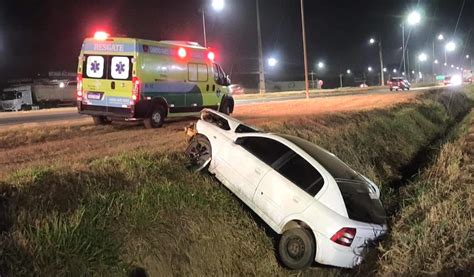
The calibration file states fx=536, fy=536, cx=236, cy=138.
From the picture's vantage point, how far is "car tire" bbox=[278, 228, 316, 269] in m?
7.97

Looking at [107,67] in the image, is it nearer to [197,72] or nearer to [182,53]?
[182,53]

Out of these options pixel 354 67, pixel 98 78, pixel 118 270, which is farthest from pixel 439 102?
pixel 354 67

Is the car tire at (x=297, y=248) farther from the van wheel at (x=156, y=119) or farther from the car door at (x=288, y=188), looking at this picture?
the van wheel at (x=156, y=119)

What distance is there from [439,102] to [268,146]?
87.2 feet

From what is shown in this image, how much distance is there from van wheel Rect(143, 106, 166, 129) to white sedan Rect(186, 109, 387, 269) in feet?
15.1

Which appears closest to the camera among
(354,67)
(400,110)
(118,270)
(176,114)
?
(118,270)

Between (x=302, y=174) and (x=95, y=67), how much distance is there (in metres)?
7.39

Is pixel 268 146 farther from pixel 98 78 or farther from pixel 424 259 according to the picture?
pixel 98 78

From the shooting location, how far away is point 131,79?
44.3ft

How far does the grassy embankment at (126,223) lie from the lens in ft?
21.3

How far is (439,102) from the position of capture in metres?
32.9

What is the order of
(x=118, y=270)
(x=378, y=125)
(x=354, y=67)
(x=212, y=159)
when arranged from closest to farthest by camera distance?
(x=118, y=270) < (x=212, y=159) < (x=378, y=125) < (x=354, y=67)

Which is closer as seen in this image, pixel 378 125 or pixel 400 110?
pixel 378 125

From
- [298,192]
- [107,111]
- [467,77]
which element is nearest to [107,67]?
[107,111]
